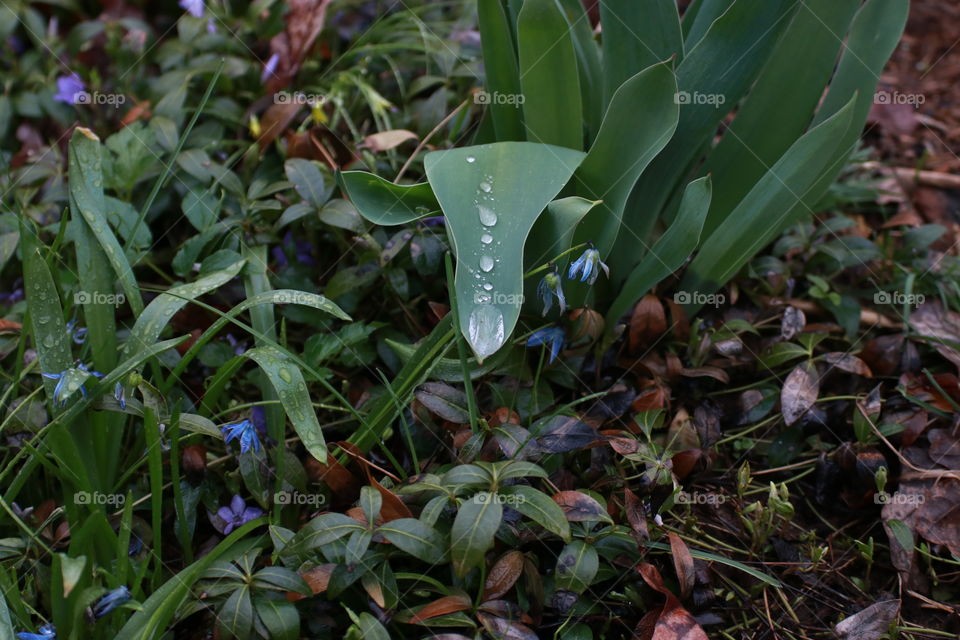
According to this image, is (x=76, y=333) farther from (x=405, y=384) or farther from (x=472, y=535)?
(x=472, y=535)

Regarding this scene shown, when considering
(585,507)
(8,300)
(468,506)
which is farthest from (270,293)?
(8,300)

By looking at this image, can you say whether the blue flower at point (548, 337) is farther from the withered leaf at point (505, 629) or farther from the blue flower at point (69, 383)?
the blue flower at point (69, 383)

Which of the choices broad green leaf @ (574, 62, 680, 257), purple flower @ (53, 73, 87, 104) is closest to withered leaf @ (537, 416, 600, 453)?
broad green leaf @ (574, 62, 680, 257)

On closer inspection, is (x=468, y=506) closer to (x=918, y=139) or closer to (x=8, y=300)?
(x=8, y=300)

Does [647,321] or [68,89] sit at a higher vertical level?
[68,89]

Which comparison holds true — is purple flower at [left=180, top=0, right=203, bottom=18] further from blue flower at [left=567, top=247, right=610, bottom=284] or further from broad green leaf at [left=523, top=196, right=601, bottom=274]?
blue flower at [left=567, top=247, right=610, bottom=284]

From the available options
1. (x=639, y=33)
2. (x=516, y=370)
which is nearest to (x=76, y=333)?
(x=516, y=370)
